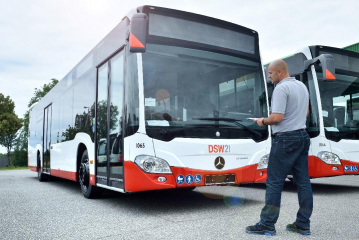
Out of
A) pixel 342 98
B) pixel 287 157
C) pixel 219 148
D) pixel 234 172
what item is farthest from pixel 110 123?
pixel 342 98

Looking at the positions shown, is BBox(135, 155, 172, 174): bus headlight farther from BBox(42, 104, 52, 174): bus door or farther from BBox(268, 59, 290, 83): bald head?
BBox(42, 104, 52, 174): bus door

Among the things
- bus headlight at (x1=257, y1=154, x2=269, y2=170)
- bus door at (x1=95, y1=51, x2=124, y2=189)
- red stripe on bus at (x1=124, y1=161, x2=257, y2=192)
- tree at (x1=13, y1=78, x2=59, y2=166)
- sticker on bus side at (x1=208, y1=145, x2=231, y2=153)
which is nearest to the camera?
red stripe on bus at (x1=124, y1=161, x2=257, y2=192)

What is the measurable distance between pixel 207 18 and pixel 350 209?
12.3 feet

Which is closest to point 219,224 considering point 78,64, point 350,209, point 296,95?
point 296,95

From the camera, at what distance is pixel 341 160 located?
746 cm

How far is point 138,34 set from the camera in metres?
5.12

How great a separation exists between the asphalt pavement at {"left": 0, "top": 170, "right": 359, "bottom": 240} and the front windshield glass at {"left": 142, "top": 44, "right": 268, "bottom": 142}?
3.83ft

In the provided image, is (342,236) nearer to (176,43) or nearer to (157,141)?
(157,141)

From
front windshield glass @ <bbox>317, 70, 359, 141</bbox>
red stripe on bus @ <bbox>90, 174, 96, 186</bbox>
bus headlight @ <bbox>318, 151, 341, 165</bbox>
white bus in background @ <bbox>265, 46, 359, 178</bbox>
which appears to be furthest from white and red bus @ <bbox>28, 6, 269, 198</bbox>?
front windshield glass @ <bbox>317, 70, 359, 141</bbox>

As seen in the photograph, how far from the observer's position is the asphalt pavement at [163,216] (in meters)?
4.27

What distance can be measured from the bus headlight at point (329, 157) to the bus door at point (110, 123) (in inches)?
159

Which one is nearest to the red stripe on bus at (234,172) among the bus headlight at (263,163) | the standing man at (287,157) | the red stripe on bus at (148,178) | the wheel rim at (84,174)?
the red stripe on bus at (148,178)

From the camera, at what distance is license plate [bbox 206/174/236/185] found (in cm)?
549

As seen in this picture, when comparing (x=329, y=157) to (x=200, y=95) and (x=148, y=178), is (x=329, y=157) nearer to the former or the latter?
(x=200, y=95)
